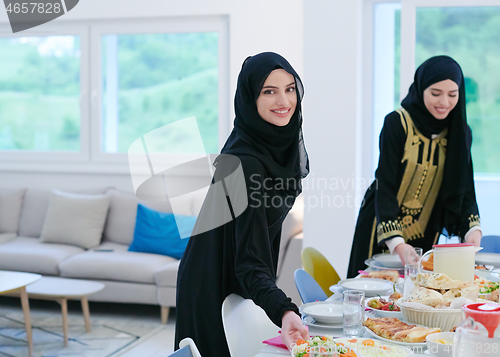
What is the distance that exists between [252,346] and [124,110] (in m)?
3.87

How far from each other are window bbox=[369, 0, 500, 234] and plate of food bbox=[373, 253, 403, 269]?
157cm

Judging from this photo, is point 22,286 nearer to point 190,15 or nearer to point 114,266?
point 114,266

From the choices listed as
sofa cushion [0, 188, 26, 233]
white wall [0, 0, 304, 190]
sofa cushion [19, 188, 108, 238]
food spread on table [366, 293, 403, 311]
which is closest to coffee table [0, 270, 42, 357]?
sofa cushion [19, 188, 108, 238]

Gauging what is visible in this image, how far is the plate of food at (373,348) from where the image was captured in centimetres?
116

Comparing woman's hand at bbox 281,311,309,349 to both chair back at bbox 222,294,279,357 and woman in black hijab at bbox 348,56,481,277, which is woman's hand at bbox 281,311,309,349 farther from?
woman in black hijab at bbox 348,56,481,277

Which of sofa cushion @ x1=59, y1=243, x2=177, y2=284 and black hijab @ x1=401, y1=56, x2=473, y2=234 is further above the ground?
black hijab @ x1=401, y1=56, x2=473, y2=234

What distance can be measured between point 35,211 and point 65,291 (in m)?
1.53

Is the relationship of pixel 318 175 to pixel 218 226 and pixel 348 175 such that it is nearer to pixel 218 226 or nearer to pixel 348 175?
pixel 348 175

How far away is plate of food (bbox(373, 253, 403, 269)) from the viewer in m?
2.11

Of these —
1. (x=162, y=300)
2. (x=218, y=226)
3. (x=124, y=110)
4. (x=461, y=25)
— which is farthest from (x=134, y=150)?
(x=218, y=226)

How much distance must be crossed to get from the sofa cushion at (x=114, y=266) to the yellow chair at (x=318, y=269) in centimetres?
170

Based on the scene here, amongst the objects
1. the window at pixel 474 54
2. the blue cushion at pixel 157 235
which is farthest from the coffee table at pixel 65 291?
the window at pixel 474 54

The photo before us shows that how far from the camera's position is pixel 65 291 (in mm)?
3432

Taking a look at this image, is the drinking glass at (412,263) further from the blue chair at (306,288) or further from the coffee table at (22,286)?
the coffee table at (22,286)
